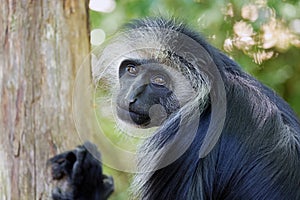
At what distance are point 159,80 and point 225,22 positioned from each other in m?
1.96

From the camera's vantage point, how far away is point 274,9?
4.69 metres

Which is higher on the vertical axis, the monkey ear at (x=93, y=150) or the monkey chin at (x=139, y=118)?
the monkey chin at (x=139, y=118)

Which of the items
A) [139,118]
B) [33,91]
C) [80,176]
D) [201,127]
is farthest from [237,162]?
[33,91]

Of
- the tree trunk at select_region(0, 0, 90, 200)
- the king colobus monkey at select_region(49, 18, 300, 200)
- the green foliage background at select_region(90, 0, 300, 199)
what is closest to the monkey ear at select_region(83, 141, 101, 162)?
the king colobus monkey at select_region(49, 18, 300, 200)

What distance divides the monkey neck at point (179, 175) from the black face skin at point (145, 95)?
10cm

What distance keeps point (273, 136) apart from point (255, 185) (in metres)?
0.20

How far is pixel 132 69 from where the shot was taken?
3.11 m

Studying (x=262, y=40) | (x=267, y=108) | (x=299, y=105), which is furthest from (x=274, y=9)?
(x=267, y=108)

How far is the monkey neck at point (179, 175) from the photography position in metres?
2.88

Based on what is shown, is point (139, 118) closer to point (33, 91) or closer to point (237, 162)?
point (237, 162)

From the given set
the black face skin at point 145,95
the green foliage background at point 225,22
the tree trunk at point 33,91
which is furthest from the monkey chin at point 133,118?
the green foliage background at point 225,22

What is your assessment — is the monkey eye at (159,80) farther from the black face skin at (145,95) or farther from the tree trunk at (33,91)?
the tree trunk at (33,91)

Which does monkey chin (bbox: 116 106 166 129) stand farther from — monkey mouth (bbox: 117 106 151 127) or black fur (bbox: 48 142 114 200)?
black fur (bbox: 48 142 114 200)

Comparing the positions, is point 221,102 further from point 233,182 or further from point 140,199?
point 140,199
